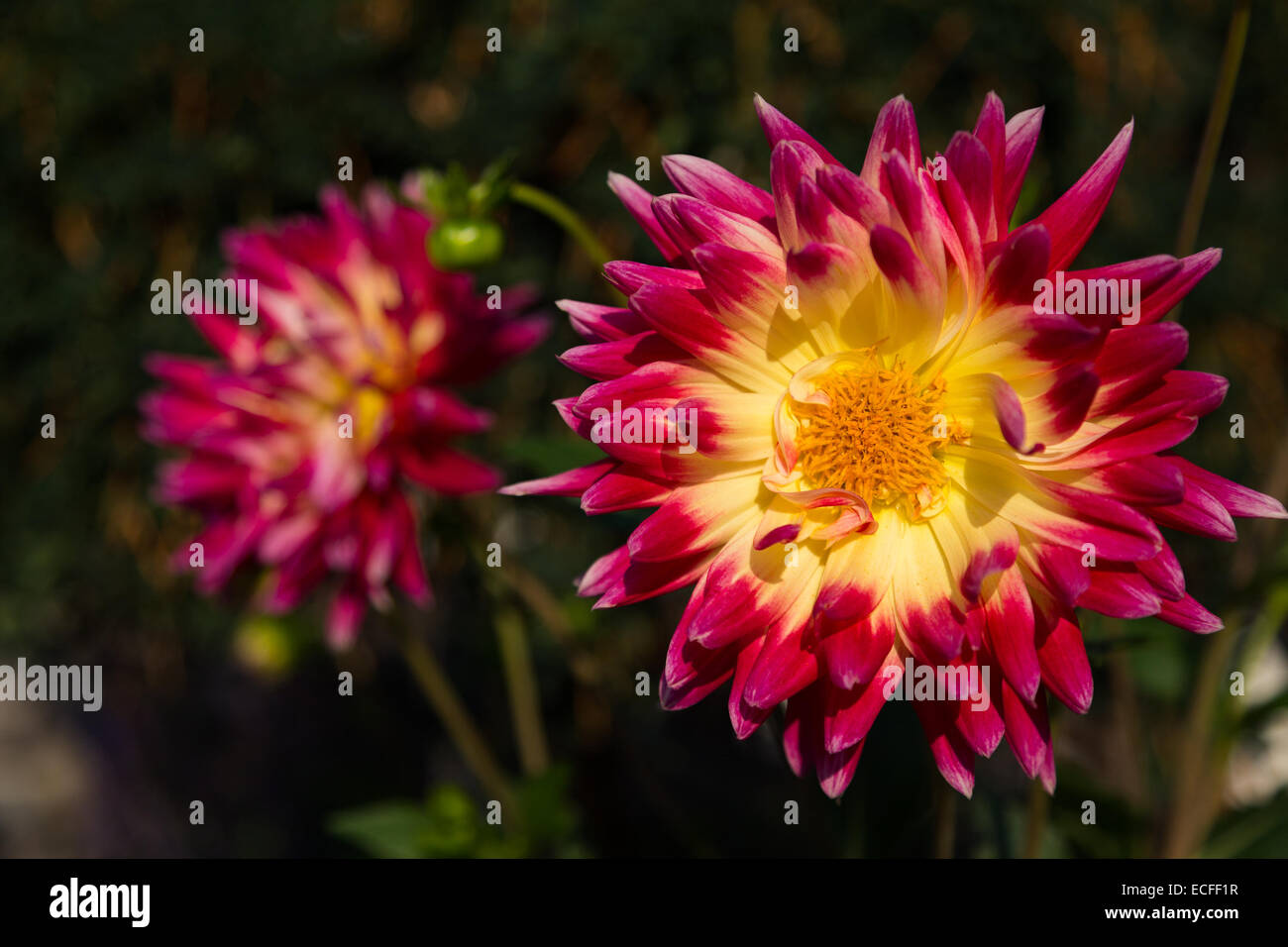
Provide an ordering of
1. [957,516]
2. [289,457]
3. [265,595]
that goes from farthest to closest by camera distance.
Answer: [265,595] → [289,457] → [957,516]

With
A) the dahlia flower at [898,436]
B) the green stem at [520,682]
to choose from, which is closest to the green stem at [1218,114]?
the dahlia flower at [898,436]

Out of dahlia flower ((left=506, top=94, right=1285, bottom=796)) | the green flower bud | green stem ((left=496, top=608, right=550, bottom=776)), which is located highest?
the green flower bud

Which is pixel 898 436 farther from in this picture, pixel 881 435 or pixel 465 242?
pixel 465 242

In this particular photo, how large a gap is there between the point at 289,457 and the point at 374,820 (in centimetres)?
43

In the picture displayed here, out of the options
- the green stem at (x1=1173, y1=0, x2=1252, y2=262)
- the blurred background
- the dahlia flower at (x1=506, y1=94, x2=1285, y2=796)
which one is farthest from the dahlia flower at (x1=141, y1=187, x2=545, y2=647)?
the green stem at (x1=1173, y1=0, x2=1252, y2=262)

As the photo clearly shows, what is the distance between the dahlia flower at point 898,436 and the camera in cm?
68

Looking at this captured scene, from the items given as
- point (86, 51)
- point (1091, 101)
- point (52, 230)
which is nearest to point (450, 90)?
point (86, 51)

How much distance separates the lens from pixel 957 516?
0.83 meters

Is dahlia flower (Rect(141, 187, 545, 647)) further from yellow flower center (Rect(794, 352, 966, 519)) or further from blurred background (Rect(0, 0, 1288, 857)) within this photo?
yellow flower center (Rect(794, 352, 966, 519))

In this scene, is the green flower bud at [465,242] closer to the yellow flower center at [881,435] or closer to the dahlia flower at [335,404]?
A: the dahlia flower at [335,404]

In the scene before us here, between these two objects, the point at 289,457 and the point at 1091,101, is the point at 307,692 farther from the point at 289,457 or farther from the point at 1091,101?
the point at 1091,101

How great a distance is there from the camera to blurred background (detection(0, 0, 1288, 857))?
1539mm

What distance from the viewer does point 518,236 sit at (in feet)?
5.72

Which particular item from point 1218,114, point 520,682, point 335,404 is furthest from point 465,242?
point 1218,114
